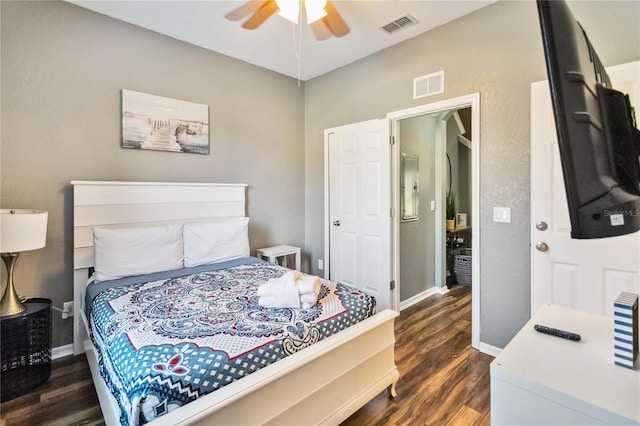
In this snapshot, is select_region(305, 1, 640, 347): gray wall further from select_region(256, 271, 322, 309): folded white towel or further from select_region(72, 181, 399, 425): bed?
select_region(256, 271, 322, 309): folded white towel

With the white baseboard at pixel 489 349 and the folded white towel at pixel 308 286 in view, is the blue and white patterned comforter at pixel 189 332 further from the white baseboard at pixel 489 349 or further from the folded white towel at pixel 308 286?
the white baseboard at pixel 489 349

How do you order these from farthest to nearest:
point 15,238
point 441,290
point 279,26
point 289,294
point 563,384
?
point 441,290 < point 279,26 < point 15,238 < point 289,294 < point 563,384

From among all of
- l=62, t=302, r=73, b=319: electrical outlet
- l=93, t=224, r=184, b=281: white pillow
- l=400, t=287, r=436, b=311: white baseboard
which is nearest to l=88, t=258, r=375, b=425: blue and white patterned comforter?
l=93, t=224, r=184, b=281: white pillow

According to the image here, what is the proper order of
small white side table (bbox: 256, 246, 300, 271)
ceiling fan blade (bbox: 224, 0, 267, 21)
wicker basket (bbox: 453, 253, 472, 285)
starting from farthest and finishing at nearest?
wicker basket (bbox: 453, 253, 472, 285)
small white side table (bbox: 256, 246, 300, 271)
ceiling fan blade (bbox: 224, 0, 267, 21)

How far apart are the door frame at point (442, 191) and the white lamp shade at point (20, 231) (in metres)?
2.84

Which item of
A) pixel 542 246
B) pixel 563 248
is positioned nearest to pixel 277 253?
pixel 542 246

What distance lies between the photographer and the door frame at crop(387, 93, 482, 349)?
2.57m

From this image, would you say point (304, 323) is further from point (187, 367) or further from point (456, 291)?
point (456, 291)

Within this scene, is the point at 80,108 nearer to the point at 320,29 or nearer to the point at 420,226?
the point at 320,29

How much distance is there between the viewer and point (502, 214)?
2.45 m

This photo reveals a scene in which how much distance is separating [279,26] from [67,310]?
9.69 ft

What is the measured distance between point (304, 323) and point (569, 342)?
1081mm

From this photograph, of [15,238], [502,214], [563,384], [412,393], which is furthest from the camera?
[502,214]

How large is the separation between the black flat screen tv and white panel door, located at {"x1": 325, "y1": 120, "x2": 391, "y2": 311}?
8.18 feet
